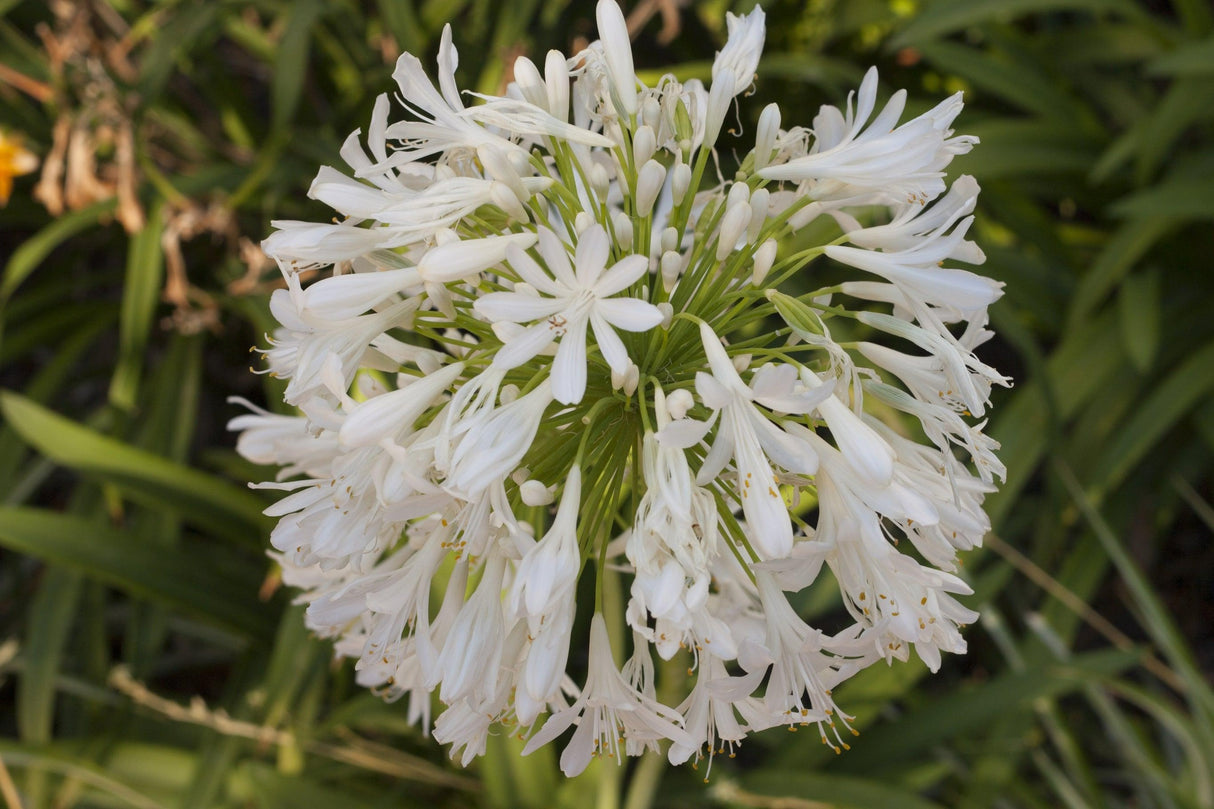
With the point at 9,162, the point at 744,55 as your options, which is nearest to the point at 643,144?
the point at 744,55

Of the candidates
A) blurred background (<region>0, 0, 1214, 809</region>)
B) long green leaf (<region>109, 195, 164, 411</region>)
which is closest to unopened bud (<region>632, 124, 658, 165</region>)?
blurred background (<region>0, 0, 1214, 809</region>)

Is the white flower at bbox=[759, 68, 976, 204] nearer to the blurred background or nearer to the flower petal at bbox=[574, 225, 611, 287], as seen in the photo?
the flower petal at bbox=[574, 225, 611, 287]

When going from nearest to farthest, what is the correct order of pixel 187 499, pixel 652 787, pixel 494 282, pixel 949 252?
1. pixel 949 252
2. pixel 494 282
3. pixel 652 787
4. pixel 187 499

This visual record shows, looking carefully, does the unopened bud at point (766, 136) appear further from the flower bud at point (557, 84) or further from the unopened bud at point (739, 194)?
the flower bud at point (557, 84)

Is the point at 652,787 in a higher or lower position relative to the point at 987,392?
lower

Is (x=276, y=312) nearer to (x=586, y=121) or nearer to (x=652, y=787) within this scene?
(x=586, y=121)

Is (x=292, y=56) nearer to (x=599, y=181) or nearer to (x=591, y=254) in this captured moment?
(x=599, y=181)

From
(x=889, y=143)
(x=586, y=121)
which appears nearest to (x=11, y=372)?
(x=586, y=121)
